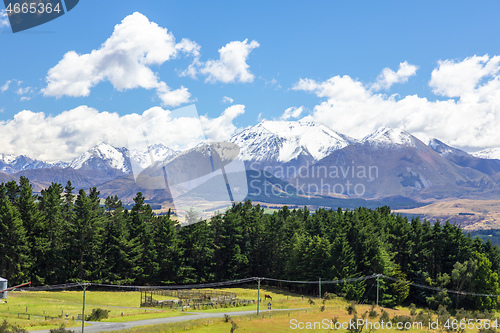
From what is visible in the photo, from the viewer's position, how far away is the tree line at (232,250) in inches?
3593

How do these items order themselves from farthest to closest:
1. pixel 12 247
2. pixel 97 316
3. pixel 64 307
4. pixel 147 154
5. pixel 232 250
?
pixel 232 250 < pixel 12 247 < pixel 64 307 < pixel 97 316 < pixel 147 154

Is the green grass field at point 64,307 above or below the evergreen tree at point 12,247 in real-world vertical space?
below

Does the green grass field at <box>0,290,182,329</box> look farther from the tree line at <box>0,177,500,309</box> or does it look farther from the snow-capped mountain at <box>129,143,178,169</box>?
the snow-capped mountain at <box>129,143,178,169</box>

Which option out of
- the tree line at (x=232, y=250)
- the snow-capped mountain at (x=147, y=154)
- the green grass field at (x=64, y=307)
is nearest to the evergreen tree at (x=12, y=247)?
the tree line at (x=232, y=250)

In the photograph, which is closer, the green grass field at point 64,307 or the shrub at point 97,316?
the green grass field at point 64,307

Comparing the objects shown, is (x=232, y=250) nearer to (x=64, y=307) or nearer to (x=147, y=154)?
(x=64, y=307)

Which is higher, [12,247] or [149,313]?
[12,247]

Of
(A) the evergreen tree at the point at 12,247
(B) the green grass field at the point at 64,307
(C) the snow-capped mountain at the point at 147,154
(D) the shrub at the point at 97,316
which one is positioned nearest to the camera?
(C) the snow-capped mountain at the point at 147,154

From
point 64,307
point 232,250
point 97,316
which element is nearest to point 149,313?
point 97,316

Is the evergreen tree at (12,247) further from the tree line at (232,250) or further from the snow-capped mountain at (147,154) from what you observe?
the snow-capped mountain at (147,154)

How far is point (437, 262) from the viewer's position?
10300 cm

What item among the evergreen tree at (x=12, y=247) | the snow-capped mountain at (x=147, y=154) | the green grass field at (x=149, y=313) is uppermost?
the snow-capped mountain at (x=147, y=154)

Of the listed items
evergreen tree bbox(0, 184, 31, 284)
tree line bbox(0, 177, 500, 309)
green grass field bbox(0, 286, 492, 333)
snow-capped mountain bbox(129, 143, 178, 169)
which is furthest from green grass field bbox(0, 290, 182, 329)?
snow-capped mountain bbox(129, 143, 178, 169)

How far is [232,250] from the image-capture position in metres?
109
